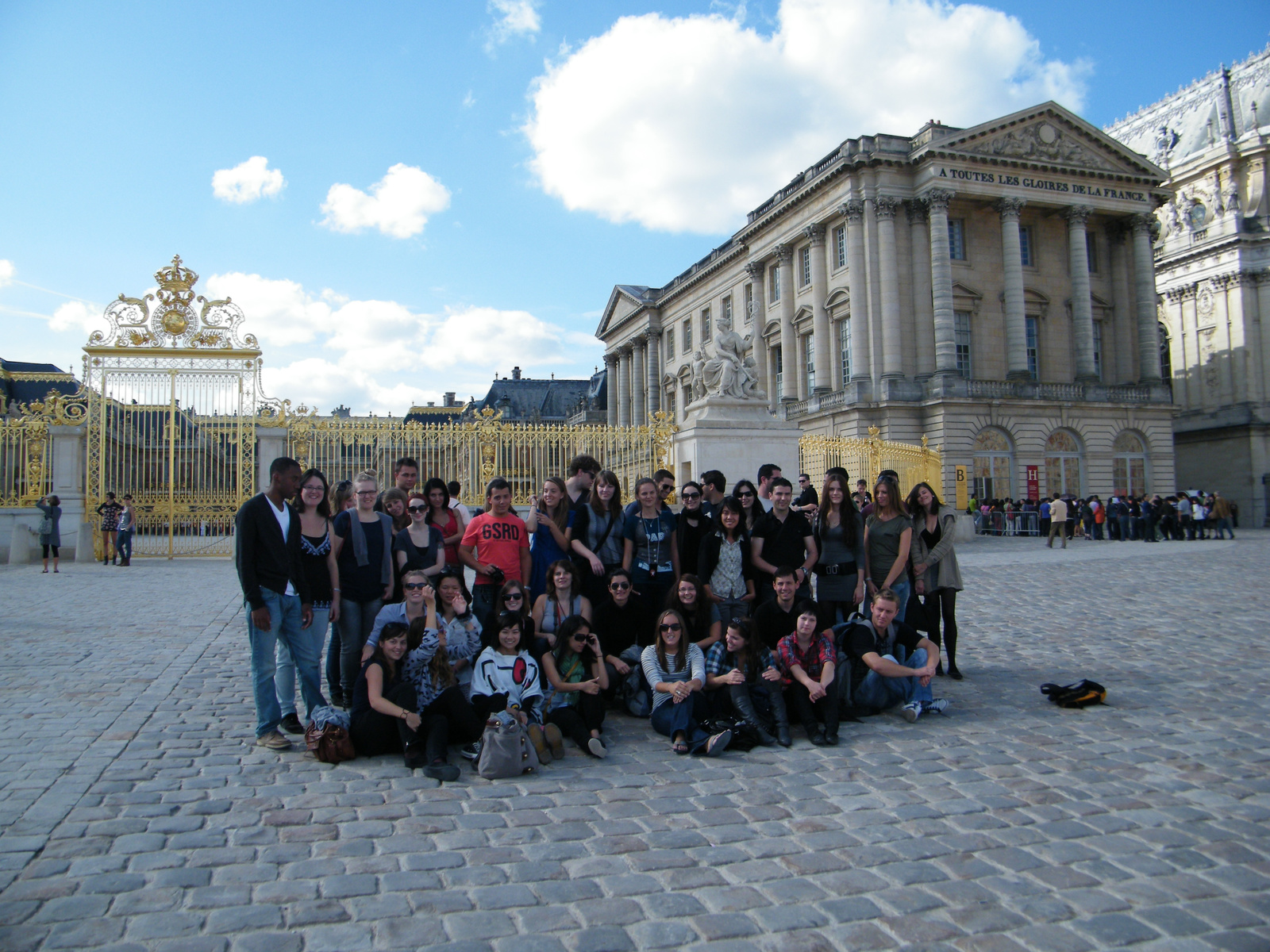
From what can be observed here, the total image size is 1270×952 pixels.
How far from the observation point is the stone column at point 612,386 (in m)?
72.6

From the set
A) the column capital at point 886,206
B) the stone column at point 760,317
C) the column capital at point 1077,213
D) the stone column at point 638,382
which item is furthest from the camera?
the stone column at point 638,382

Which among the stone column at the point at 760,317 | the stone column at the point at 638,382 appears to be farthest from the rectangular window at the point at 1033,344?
the stone column at the point at 638,382

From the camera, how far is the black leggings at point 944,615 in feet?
25.2

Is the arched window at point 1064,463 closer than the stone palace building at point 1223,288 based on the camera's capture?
Yes

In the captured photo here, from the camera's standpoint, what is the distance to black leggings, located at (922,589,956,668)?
7680 millimetres

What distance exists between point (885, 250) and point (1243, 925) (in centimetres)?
3824

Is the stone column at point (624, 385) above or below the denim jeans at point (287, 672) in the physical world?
above

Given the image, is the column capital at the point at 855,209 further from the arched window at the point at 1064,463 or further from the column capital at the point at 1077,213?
the arched window at the point at 1064,463

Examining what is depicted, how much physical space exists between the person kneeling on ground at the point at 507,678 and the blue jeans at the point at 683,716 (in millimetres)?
706

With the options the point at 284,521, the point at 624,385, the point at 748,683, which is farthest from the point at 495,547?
the point at 624,385

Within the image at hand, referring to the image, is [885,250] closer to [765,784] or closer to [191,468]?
[191,468]

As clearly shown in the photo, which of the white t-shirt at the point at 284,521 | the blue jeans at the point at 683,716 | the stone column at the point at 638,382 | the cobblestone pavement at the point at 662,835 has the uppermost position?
the stone column at the point at 638,382

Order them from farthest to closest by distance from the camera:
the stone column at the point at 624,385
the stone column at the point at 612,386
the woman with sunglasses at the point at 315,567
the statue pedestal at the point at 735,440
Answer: the stone column at the point at 612,386 → the stone column at the point at 624,385 → the statue pedestal at the point at 735,440 → the woman with sunglasses at the point at 315,567

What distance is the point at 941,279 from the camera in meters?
38.6
